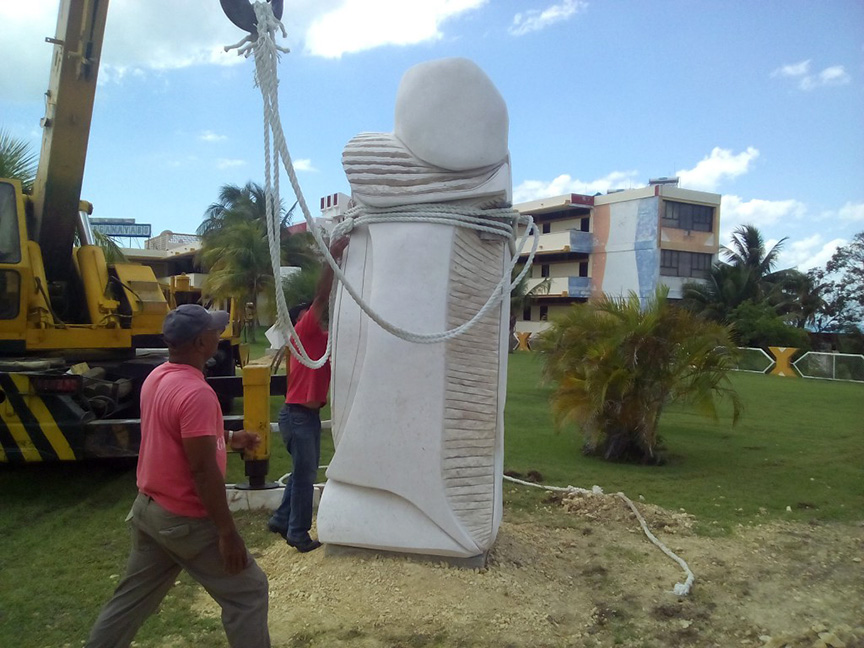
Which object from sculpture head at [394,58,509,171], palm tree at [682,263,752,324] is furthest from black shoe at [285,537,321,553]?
palm tree at [682,263,752,324]

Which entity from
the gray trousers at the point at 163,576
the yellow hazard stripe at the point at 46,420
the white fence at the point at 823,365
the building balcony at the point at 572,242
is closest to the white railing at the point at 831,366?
the white fence at the point at 823,365

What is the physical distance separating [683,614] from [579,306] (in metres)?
5.04

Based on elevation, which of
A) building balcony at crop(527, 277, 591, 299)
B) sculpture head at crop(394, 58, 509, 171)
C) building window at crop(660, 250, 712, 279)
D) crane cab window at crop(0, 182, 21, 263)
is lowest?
crane cab window at crop(0, 182, 21, 263)

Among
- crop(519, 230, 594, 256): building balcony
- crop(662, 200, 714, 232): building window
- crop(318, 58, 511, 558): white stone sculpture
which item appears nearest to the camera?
crop(318, 58, 511, 558): white stone sculpture

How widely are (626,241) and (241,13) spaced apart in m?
33.0

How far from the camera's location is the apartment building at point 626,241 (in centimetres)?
3350

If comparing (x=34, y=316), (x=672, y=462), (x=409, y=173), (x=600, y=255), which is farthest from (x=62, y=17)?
(x=600, y=255)

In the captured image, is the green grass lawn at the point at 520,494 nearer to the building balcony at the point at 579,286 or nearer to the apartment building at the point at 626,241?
the apartment building at the point at 626,241

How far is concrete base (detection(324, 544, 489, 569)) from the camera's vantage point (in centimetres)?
388

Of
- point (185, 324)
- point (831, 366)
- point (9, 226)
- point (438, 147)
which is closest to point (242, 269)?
point (9, 226)

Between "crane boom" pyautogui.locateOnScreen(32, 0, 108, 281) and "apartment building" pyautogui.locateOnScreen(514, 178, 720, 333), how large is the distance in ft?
86.0

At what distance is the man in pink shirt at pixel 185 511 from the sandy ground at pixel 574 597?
0.76 meters

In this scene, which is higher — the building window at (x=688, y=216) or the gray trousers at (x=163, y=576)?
the building window at (x=688, y=216)

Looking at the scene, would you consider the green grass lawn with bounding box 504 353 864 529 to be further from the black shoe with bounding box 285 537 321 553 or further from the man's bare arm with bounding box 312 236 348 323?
the man's bare arm with bounding box 312 236 348 323
